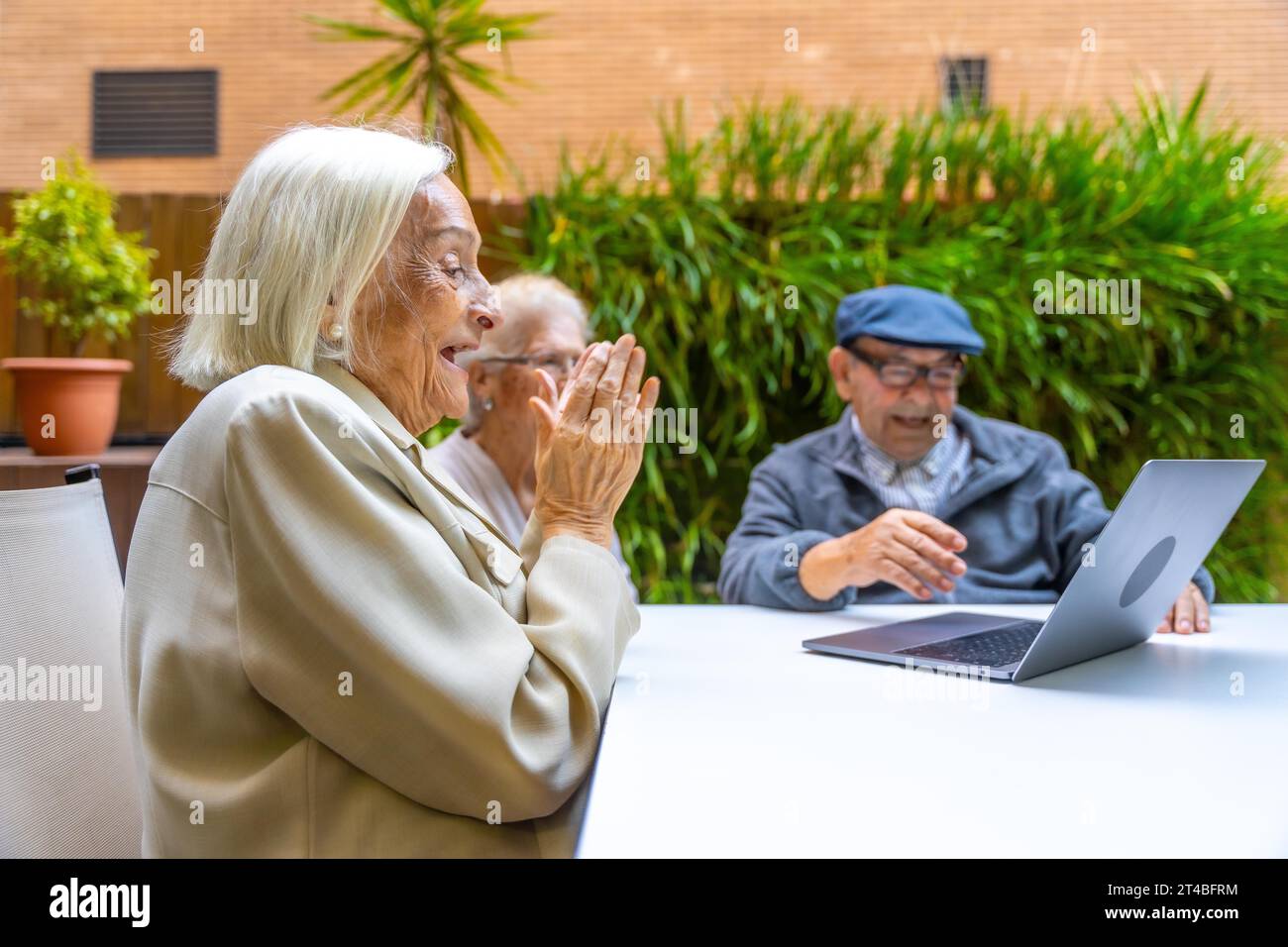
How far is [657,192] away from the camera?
374 cm

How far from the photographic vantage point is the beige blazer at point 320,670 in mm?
986

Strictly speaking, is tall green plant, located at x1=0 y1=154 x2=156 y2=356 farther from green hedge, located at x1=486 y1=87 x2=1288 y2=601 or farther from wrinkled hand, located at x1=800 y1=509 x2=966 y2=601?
wrinkled hand, located at x1=800 y1=509 x2=966 y2=601

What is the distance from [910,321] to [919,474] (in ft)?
1.20

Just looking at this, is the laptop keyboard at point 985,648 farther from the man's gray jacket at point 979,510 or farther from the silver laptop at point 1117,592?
the man's gray jacket at point 979,510

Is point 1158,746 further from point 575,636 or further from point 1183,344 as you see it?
point 1183,344

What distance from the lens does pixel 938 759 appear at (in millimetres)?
1004

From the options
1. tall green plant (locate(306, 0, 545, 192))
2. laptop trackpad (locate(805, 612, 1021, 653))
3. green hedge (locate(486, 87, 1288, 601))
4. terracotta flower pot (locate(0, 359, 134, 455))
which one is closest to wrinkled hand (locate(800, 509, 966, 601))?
laptop trackpad (locate(805, 612, 1021, 653))

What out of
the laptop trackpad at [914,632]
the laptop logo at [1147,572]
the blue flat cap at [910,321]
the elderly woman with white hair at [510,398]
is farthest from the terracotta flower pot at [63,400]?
the laptop logo at [1147,572]

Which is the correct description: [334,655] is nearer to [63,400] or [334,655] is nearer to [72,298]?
[63,400]

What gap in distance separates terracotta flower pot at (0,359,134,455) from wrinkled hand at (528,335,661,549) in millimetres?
2216

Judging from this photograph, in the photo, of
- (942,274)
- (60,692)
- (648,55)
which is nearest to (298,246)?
(60,692)

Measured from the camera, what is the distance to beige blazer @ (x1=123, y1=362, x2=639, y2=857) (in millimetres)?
986
